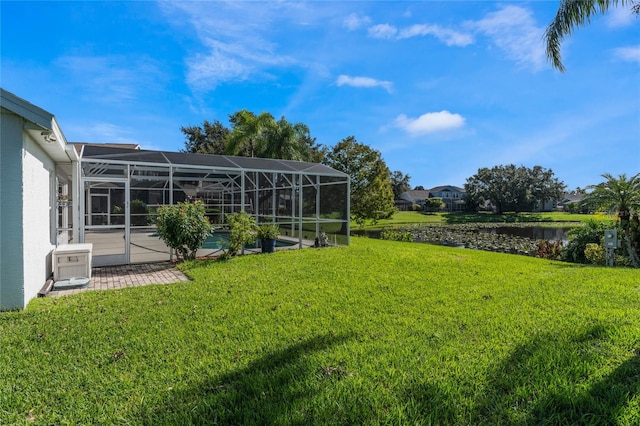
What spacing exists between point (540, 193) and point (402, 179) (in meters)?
22.9

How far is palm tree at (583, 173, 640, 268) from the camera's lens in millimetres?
9898

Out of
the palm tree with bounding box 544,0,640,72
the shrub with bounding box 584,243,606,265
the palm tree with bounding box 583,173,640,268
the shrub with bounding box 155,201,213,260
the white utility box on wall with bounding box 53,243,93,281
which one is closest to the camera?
the white utility box on wall with bounding box 53,243,93,281

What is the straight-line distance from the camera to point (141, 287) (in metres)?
5.84

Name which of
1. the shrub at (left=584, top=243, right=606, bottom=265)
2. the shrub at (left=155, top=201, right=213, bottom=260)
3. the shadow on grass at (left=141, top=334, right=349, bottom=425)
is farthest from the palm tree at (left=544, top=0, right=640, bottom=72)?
the shrub at (left=155, top=201, right=213, bottom=260)

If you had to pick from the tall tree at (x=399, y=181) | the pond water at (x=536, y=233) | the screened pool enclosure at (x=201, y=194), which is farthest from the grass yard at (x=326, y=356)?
the tall tree at (x=399, y=181)

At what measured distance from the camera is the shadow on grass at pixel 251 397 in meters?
2.27

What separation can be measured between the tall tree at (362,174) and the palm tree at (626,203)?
568 inches

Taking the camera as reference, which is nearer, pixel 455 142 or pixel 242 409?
pixel 242 409

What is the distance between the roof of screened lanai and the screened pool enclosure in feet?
0.07

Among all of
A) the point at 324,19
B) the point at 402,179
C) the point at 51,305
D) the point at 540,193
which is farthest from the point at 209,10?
the point at 402,179

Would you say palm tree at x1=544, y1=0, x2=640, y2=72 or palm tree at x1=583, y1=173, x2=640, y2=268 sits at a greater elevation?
palm tree at x1=544, y1=0, x2=640, y2=72

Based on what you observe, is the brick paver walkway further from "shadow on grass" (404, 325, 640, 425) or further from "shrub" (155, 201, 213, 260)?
"shadow on grass" (404, 325, 640, 425)

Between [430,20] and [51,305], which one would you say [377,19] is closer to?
[430,20]

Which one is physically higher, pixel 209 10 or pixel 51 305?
pixel 209 10
